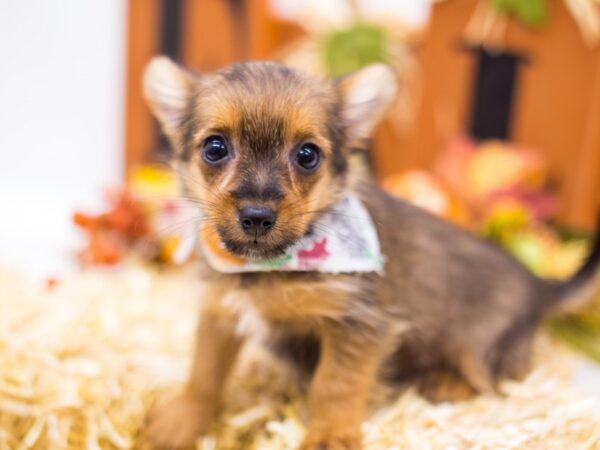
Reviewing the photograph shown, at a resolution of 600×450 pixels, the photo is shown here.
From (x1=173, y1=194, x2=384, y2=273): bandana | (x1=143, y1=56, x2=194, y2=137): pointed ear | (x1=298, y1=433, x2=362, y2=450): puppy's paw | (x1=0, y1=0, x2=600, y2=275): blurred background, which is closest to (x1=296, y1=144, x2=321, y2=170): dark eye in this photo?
(x1=173, y1=194, x2=384, y2=273): bandana

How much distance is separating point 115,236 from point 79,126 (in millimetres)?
1373

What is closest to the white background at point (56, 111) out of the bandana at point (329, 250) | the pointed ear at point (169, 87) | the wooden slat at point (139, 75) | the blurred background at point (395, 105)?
the blurred background at point (395, 105)

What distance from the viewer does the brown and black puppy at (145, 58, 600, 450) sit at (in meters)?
1.97

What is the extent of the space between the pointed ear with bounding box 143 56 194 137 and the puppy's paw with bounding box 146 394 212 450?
0.94m

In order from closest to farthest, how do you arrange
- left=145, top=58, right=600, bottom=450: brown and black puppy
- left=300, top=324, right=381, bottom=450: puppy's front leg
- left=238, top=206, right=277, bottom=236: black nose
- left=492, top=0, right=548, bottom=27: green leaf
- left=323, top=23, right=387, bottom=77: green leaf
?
left=238, top=206, right=277, bottom=236: black nose < left=145, top=58, right=600, bottom=450: brown and black puppy < left=300, top=324, right=381, bottom=450: puppy's front leg < left=492, top=0, right=548, bottom=27: green leaf < left=323, top=23, right=387, bottom=77: green leaf

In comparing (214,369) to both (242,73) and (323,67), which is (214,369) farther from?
(323,67)

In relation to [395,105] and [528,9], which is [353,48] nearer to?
[395,105]

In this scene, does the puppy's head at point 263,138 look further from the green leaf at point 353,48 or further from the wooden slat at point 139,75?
the wooden slat at point 139,75

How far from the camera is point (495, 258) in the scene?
8.75 feet

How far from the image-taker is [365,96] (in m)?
2.23

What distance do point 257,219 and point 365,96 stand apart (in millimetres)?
666

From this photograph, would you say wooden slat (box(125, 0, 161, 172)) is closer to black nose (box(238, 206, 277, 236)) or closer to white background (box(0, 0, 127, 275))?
white background (box(0, 0, 127, 275))

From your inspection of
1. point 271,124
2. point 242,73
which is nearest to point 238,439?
point 271,124

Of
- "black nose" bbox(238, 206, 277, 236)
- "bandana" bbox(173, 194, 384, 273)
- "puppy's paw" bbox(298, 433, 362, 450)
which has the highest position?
"black nose" bbox(238, 206, 277, 236)
